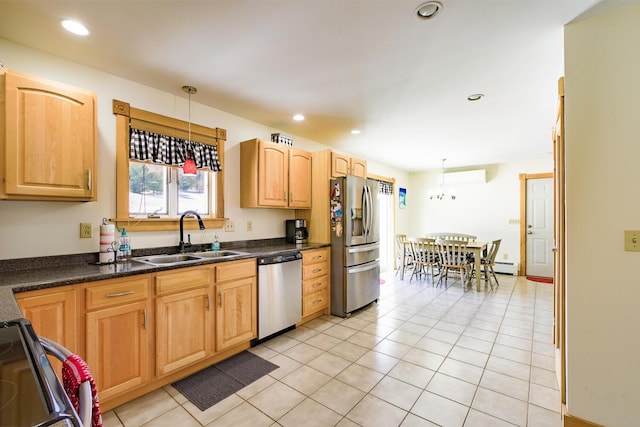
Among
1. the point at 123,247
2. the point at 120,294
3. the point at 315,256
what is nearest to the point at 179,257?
the point at 123,247

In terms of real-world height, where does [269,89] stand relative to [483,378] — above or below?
above

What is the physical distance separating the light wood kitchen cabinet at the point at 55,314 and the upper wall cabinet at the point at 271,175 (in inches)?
69.3

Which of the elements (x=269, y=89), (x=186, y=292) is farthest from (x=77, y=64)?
(x=186, y=292)

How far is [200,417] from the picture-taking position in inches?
70.6

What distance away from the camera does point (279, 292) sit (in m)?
2.92

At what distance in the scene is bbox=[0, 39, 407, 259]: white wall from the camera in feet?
6.30

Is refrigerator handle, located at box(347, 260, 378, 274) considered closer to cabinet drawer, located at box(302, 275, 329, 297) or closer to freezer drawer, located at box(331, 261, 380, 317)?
freezer drawer, located at box(331, 261, 380, 317)

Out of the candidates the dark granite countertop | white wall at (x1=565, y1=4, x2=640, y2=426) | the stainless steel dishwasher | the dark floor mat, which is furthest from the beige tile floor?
the dark granite countertop

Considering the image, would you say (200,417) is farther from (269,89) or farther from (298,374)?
(269,89)

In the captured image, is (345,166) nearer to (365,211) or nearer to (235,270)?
(365,211)

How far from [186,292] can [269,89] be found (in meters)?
1.88

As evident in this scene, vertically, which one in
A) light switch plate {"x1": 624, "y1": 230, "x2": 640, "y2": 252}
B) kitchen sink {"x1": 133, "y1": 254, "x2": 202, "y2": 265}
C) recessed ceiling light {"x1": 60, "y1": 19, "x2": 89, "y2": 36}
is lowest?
kitchen sink {"x1": 133, "y1": 254, "x2": 202, "y2": 265}

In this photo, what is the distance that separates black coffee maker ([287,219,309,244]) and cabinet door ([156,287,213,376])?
1548 millimetres

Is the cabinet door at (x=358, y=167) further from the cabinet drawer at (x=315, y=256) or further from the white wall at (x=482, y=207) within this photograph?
the white wall at (x=482, y=207)
